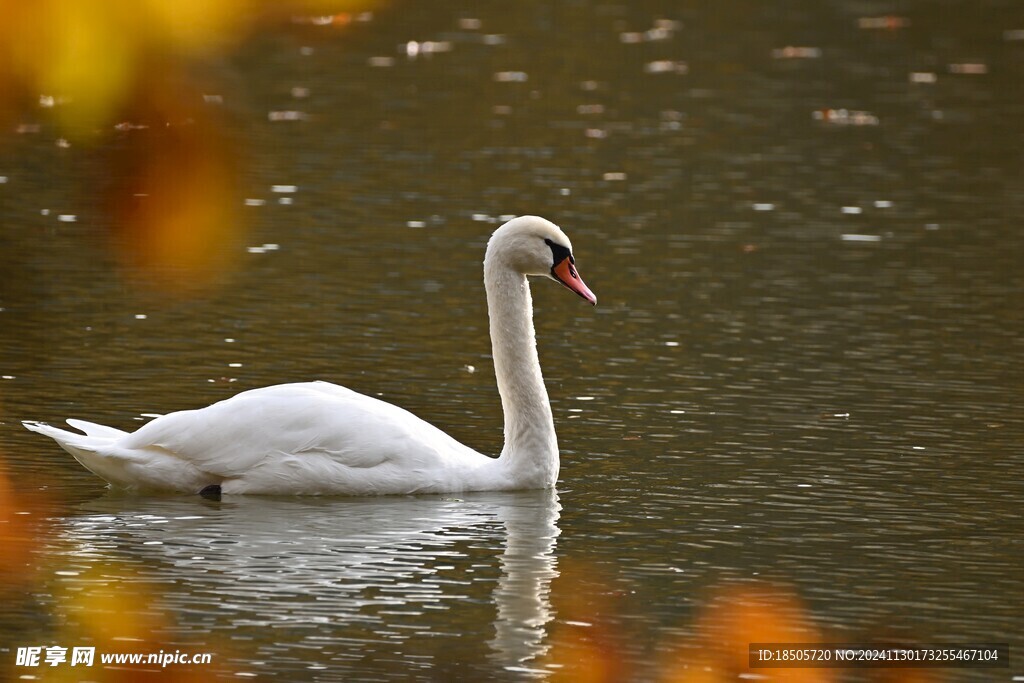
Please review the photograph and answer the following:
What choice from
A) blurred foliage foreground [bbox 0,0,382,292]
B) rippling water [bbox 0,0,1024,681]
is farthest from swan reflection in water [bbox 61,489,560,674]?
blurred foliage foreground [bbox 0,0,382,292]

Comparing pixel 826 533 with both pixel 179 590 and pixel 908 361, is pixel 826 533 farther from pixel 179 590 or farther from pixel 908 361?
pixel 908 361

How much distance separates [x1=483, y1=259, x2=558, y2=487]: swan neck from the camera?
974cm

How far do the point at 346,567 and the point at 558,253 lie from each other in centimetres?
279

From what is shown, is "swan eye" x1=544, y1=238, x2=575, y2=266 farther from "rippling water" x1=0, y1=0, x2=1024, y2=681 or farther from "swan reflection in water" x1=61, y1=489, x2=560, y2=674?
"swan reflection in water" x1=61, y1=489, x2=560, y2=674

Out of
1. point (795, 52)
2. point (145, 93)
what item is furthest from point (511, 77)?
point (145, 93)

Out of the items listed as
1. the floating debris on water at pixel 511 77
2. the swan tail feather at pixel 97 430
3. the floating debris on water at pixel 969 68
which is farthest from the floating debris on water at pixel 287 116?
the swan tail feather at pixel 97 430

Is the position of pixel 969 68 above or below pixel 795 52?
below

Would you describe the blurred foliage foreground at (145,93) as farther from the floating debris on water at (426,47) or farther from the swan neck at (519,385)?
the floating debris on water at (426,47)

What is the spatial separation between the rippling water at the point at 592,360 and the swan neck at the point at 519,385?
19cm

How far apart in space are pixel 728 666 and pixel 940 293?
958cm

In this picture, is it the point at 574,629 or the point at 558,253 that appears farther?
the point at 558,253

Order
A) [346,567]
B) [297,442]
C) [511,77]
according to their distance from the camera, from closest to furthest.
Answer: [346,567]
[297,442]
[511,77]

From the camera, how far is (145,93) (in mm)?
2482

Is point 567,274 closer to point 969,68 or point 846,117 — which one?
point 846,117
